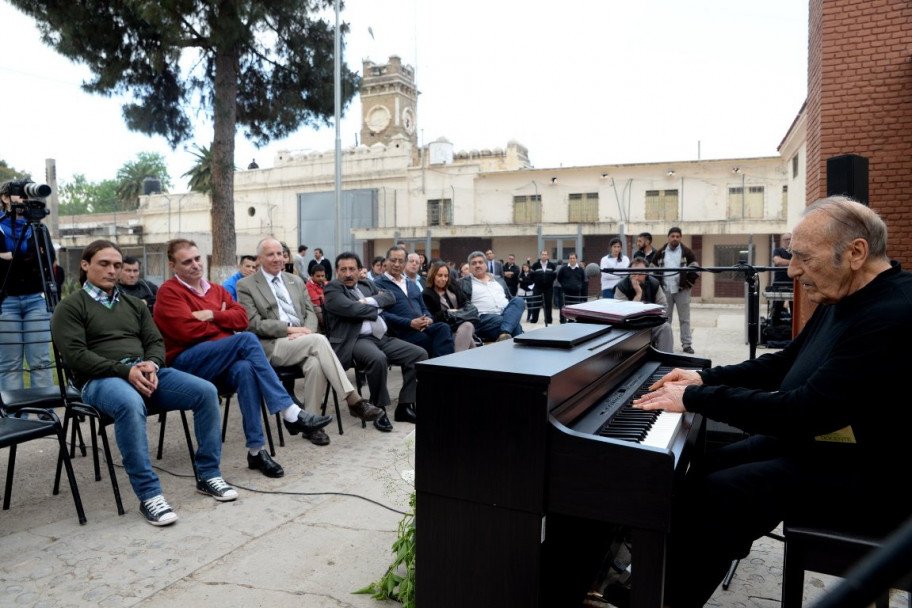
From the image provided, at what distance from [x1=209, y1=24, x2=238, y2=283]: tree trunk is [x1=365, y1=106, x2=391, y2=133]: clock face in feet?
103

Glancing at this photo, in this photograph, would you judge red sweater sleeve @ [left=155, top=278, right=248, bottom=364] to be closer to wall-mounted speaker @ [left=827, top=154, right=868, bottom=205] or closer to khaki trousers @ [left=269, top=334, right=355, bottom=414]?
khaki trousers @ [left=269, top=334, right=355, bottom=414]

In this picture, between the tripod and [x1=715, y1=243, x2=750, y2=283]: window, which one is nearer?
the tripod

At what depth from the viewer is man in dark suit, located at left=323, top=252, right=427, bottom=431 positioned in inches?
215

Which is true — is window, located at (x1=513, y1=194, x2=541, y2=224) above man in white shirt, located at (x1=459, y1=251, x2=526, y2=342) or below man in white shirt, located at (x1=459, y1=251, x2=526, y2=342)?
above

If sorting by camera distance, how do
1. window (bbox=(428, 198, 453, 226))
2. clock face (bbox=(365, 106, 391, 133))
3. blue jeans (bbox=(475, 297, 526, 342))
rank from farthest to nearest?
clock face (bbox=(365, 106, 391, 133)) → window (bbox=(428, 198, 453, 226)) → blue jeans (bbox=(475, 297, 526, 342))

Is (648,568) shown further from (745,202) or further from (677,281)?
(745,202)

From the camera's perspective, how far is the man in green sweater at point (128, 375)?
341 cm

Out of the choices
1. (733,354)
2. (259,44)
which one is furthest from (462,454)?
(259,44)

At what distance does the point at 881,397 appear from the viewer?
1.90 metres

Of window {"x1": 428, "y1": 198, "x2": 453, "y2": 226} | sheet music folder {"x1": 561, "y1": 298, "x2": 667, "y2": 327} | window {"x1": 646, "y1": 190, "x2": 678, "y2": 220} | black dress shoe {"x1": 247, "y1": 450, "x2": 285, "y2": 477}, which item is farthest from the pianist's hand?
window {"x1": 428, "y1": 198, "x2": 453, "y2": 226}

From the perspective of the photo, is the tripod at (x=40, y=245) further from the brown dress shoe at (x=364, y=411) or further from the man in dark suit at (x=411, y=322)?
the man in dark suit at (x=411, y=322)

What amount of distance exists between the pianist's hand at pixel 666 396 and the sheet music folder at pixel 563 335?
317 mm

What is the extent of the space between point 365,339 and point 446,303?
4.53ft

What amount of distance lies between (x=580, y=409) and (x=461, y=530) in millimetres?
562
